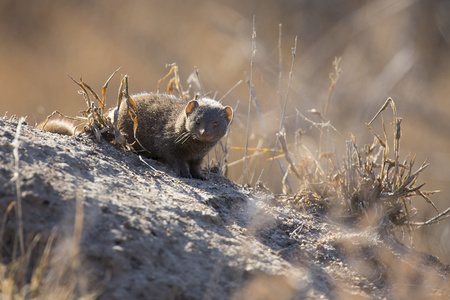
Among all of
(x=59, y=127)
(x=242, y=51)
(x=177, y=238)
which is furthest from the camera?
(x=242, y=51)

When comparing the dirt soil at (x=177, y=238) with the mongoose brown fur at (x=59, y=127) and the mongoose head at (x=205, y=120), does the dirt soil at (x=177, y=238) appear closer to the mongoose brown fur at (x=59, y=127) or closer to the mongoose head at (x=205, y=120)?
the mongoose brown fur at (x=59, y=127)

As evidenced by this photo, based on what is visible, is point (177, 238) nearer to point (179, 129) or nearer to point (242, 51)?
point (179, 129)

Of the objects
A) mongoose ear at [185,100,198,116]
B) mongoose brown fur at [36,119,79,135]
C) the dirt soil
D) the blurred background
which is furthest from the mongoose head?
the blurred background

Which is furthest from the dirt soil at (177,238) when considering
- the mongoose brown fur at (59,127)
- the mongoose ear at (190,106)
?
the mongoose ear at (190,106)

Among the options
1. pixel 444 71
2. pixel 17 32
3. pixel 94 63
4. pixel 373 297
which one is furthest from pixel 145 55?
pixel 373 297

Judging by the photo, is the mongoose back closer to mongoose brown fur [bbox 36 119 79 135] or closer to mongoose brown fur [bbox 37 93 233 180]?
mongoose brown fur [bbox 37 93 233 180]

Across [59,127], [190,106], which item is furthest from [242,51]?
[59,127]
